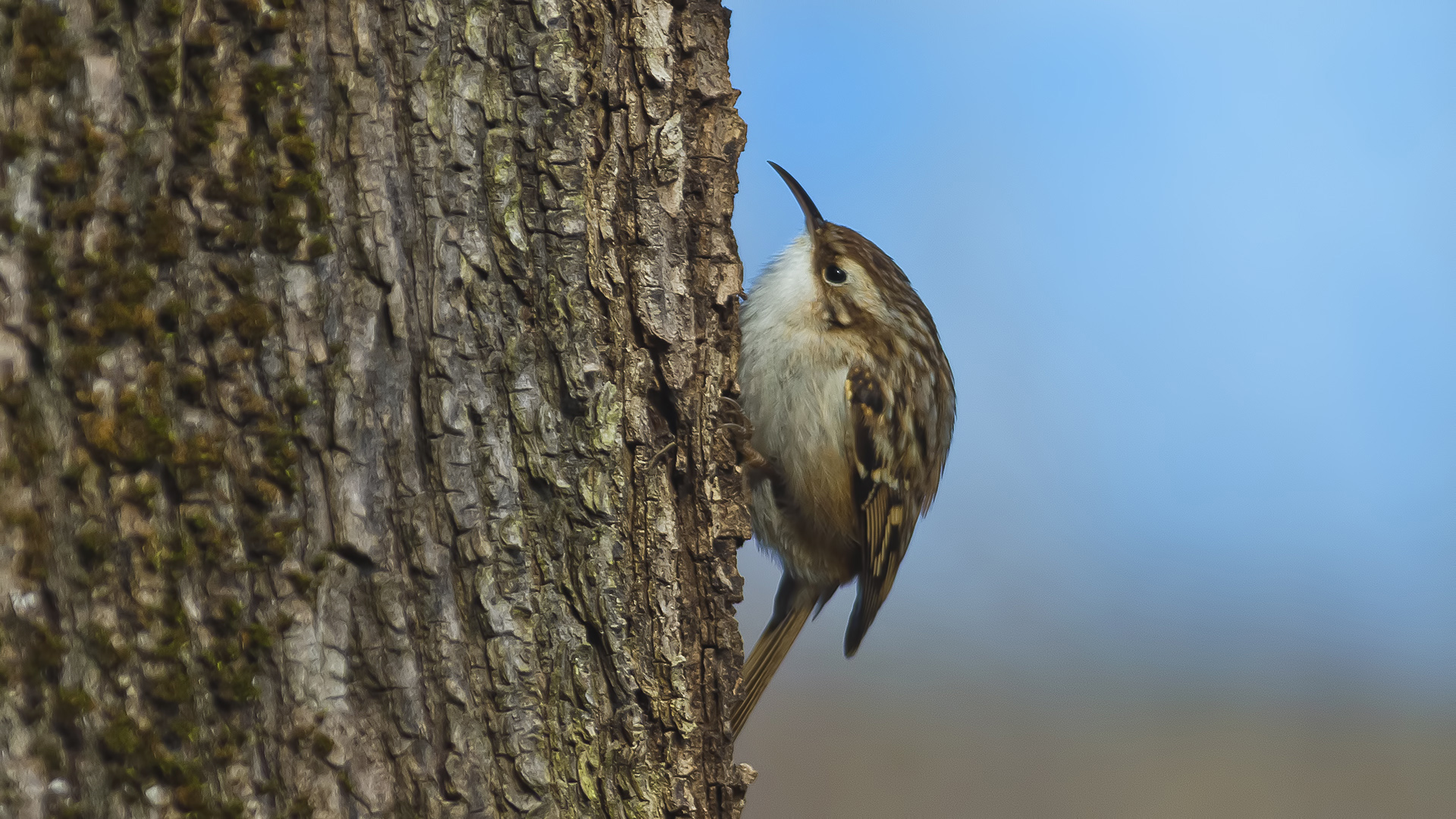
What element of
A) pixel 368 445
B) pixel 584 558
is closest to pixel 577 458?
pixel 584 558

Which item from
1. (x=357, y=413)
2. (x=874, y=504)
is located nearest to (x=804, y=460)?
(x=874, y=504)

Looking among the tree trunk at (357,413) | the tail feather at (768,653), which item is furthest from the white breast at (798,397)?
the tree trunk at (357,413)

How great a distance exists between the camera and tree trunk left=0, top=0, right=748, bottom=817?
1238 millimetres

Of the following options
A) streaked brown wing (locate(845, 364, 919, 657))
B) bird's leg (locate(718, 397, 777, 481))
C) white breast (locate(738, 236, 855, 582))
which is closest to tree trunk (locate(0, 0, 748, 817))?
bird's leg (locate(718, 397, 777, 481))

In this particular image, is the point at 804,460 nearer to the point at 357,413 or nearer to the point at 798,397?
the point at 798,397

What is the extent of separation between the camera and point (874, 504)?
302 centimetres

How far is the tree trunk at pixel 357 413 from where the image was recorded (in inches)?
48.8

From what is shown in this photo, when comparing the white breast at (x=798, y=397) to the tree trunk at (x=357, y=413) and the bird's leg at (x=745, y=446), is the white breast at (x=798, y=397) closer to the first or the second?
the bird's leg at (x=745, y=446)

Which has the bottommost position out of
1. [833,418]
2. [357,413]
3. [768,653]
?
[768,653]

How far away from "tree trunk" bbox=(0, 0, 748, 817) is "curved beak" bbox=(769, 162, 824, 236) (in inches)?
48.8

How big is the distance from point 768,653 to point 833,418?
67 cm

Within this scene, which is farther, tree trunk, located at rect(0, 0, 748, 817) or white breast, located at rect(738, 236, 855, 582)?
white breast, located at rect(738, 236, 855, 582)

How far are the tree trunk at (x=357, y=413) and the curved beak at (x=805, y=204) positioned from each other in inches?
48.8

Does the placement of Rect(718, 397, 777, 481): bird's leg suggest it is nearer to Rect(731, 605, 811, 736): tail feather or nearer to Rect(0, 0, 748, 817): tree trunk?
Rect(0, 0, 748, 817): tree trunk
